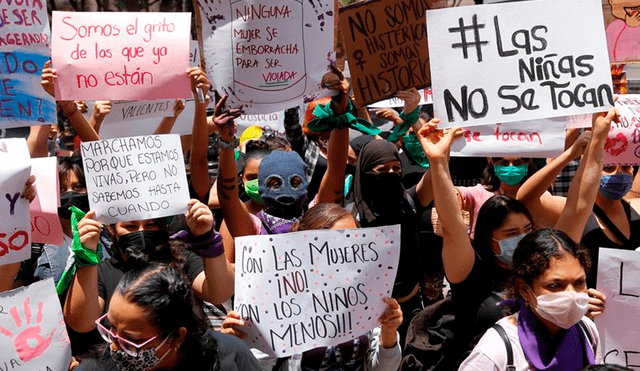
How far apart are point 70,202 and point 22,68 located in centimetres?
88

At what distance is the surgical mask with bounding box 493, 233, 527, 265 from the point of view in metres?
4.04

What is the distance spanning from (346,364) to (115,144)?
149 centimetres

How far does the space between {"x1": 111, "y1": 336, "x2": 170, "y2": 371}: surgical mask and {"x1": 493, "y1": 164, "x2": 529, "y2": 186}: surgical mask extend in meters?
2.72

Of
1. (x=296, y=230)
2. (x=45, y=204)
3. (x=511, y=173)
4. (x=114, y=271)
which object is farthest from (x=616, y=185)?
(x=45, y=204)

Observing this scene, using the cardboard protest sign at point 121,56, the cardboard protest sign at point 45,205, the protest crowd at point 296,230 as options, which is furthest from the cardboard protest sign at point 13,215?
the cardboard protest sign at point 121,56

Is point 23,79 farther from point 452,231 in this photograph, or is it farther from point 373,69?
point 452,231

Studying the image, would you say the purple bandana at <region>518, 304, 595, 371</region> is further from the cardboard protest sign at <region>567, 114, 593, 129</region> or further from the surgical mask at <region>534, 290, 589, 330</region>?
the cardboard protest sign at <region>567, 114, 593, 129</region>

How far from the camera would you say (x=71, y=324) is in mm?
3883

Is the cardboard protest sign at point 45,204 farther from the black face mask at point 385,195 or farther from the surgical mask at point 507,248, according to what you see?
the surgical mask at point 507,248

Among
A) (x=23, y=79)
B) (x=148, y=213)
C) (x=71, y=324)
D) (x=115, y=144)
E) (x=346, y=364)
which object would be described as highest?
(x=23, y=79)

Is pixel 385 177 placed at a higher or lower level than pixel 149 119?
lower

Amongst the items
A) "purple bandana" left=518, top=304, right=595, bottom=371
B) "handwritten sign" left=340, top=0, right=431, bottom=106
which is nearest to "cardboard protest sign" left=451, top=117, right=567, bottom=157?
"handwritten sign" left=340, top=0, right=431, bottom=106

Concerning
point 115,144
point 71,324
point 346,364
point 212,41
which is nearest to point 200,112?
point 212,41

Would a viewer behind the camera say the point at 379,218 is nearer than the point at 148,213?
No
